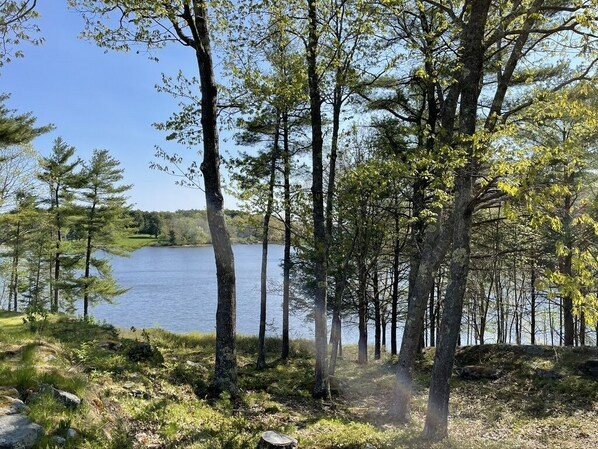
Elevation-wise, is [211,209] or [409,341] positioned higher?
[211,209]

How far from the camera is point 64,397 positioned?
4.08m

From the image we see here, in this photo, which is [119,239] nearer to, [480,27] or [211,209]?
[211,209]

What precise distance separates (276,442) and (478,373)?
9.79 metres

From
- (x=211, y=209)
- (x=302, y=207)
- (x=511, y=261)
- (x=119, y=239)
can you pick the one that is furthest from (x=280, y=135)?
(x=119, y=239)

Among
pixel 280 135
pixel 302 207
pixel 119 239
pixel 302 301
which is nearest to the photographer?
pixel 302 207

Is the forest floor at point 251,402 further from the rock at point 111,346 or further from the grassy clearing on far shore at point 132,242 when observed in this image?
the grassy clearing on far shore at point 132,242

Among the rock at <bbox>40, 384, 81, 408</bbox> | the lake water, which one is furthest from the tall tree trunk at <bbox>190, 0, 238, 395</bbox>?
the lake water

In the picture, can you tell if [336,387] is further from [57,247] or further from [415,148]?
[57,247]

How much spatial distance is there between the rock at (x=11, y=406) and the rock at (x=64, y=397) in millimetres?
236

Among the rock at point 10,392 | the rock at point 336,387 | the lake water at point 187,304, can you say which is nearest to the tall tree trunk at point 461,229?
the rock at point 336,387

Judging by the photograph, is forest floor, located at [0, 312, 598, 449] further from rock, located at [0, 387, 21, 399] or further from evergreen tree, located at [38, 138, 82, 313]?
evergreen tree, located at [38, 138, 82, 313]

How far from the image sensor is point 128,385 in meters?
5.60

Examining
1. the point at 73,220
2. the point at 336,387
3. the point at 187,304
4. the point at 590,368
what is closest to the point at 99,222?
the point at 73,220

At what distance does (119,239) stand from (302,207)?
61.7ft
